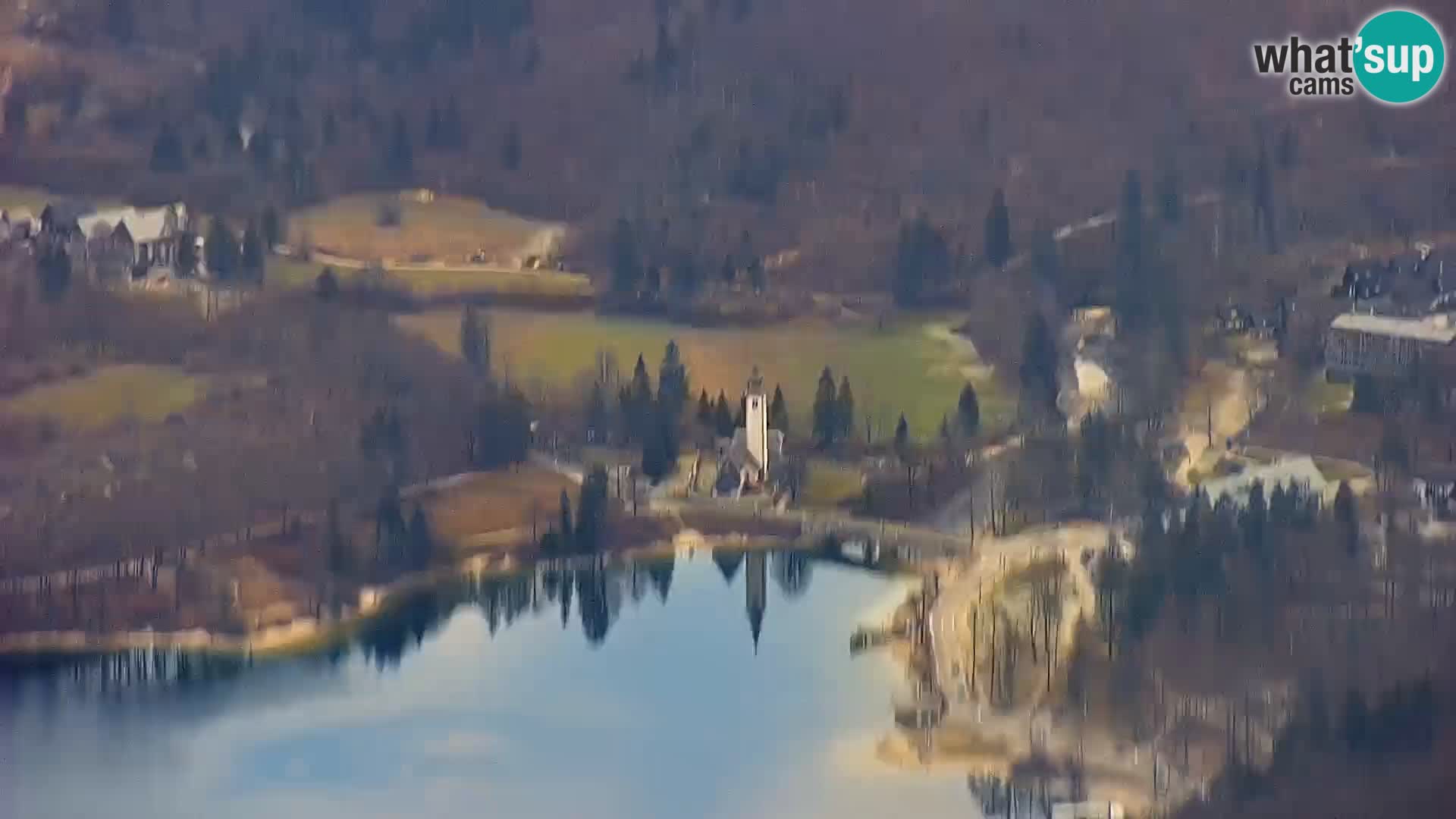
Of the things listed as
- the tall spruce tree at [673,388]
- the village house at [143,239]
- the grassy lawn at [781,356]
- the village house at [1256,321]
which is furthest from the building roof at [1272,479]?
the village house at [143,239]

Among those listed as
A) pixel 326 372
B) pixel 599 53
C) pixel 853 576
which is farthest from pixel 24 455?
pixel 853 576

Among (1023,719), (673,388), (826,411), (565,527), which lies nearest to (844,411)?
(826,411)

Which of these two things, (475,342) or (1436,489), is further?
(475,342)

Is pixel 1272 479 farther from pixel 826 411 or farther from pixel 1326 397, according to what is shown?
pixel 826 411

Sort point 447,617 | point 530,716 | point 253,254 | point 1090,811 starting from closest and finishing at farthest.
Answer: point 1090,811, point 530,716, point 447,617, point 253,254

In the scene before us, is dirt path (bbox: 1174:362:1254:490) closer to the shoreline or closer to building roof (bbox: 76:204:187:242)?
the shoreline

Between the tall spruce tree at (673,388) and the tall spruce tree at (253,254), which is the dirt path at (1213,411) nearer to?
the tall spruce tree at (673,388)

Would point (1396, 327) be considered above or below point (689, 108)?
below
